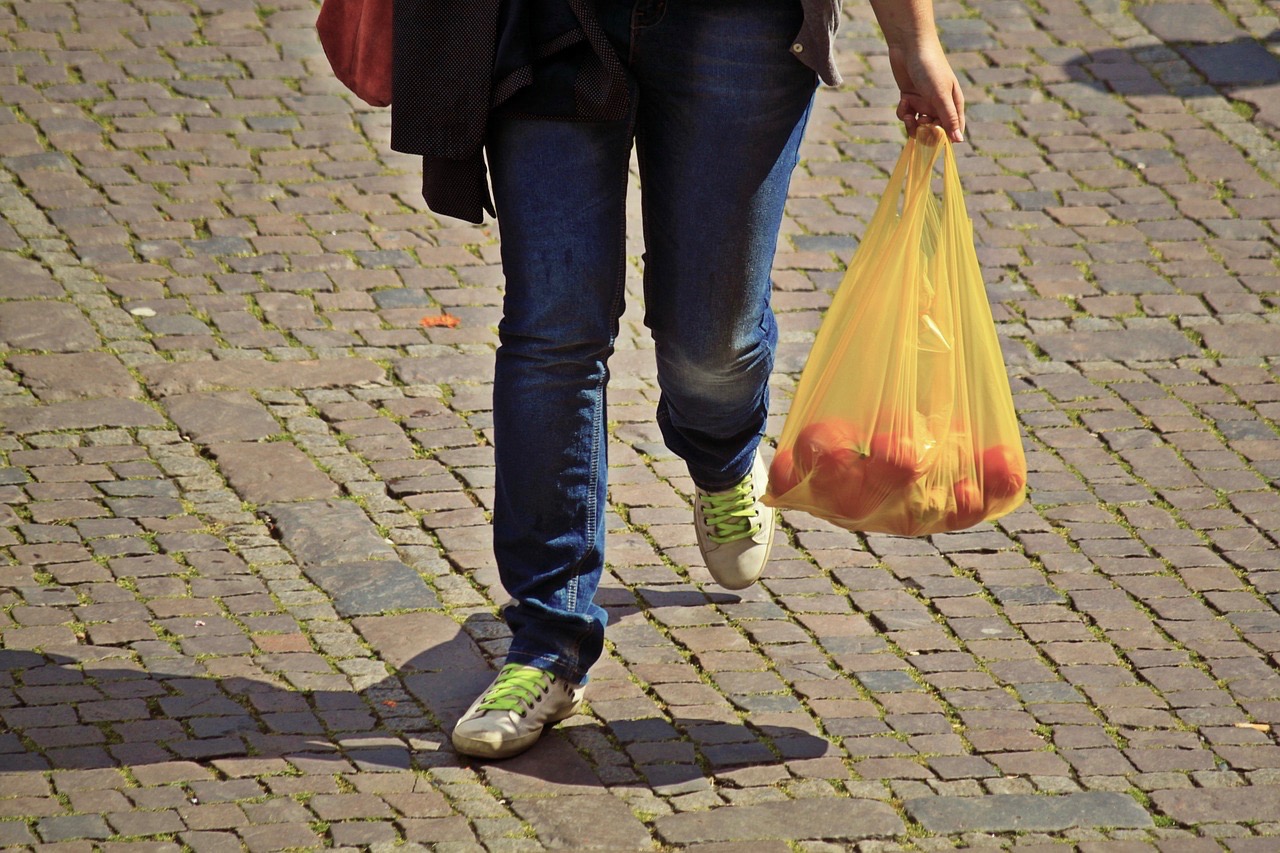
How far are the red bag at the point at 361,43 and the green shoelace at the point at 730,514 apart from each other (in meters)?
1.09

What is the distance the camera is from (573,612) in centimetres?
318

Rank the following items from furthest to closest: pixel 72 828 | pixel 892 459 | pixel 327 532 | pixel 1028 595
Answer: pixel 327 532
pixel 1028 595
pixel 892 459
pixel 72 828

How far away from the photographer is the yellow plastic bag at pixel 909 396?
3.08 meters

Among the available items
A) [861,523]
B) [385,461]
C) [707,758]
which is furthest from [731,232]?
[385,461]

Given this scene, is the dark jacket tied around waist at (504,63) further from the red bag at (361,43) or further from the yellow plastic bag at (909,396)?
the yellow plastic bag at (909,396)

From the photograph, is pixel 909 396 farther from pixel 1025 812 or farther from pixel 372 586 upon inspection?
pixel 372 586

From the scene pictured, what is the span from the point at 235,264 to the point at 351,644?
1.96m

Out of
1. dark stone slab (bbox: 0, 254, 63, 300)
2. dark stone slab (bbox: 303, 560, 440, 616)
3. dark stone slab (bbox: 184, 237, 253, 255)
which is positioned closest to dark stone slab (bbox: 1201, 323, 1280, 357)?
dark stone slab (bbox: 303, 560, 440, 616)

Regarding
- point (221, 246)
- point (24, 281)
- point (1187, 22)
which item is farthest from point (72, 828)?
point (1187, 22)

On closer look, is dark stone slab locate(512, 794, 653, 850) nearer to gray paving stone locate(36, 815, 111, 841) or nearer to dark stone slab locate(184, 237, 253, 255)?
gray paving stone locate(36, 815, 111, 841)

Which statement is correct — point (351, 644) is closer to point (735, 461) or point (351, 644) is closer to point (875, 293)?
point (735, 461)

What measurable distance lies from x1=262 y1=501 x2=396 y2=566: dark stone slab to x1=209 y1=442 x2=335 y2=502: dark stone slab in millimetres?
50

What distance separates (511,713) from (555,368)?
0.64m

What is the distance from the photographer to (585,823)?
116 inches
